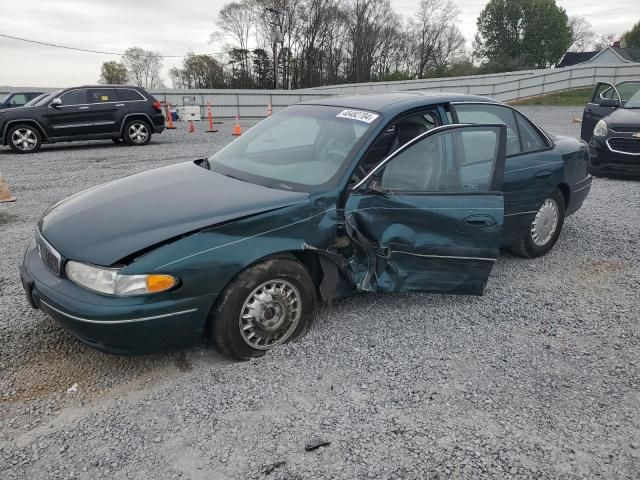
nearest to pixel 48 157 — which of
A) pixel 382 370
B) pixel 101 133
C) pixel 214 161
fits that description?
pixel 101 133

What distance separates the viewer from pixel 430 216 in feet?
11.3

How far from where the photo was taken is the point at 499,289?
4266mm

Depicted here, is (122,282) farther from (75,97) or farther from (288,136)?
A: (75,97)

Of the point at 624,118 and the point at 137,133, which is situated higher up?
the point at 624,118

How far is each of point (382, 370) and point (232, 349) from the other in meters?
0.93

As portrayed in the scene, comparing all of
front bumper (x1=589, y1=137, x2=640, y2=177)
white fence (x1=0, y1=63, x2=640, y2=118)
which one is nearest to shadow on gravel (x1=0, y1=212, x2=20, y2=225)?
front bumper (x1=589, y1=137, x2=640, y2=177)

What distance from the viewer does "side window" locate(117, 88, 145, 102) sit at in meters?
13.0

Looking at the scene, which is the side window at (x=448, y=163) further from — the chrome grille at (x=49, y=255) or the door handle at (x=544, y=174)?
the chrome grille at (x=49, y=255)

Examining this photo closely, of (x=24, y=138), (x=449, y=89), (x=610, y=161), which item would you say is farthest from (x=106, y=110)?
(x=449, y=89)

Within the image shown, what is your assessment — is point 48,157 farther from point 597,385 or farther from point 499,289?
point 597,385

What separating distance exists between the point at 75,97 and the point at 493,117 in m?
11.2

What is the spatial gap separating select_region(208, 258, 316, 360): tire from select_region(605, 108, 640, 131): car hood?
7.30 m

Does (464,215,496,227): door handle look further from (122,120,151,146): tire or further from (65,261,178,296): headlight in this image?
(122,120,151,146): tire

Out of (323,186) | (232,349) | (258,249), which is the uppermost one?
(323,186)
